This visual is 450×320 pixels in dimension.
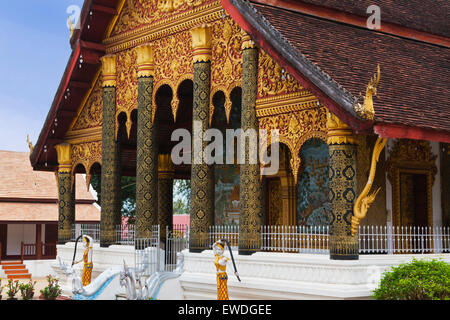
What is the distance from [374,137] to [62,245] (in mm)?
9516

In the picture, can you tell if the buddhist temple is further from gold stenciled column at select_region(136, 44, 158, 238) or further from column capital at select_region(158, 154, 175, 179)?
column capital at select_region(158, 154, 175, 179)

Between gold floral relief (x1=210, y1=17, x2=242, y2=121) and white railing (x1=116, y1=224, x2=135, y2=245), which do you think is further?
white railing (x1=116, y1=224, x2=135, y2=245)

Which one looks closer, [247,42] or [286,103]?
[286,103]

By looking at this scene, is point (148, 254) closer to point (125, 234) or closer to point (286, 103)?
point (125, 234)

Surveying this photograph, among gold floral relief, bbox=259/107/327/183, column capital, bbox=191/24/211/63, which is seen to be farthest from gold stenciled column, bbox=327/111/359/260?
column capital, bbox=191/24/211/63

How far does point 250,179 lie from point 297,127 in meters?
1.37

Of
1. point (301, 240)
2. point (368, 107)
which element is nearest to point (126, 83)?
point (301, 240)

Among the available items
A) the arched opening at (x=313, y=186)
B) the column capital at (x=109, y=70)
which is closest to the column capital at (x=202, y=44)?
the arched opening at (x=313, y=186)

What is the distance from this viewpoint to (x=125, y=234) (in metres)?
15.6

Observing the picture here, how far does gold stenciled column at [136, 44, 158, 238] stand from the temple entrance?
208 inches

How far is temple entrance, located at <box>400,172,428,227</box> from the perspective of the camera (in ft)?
43.3

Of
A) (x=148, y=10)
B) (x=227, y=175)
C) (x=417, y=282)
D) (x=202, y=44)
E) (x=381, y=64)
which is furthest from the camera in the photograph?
(x=227, y=175)

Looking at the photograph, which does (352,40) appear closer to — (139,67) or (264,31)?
(264,31)

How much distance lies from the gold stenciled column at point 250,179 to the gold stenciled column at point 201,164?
3.91ft
